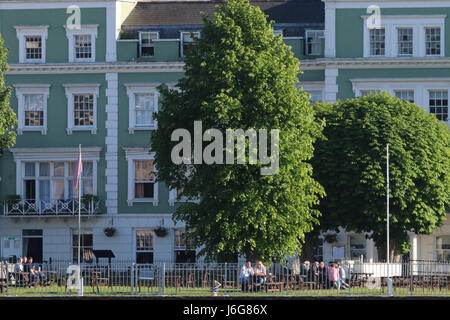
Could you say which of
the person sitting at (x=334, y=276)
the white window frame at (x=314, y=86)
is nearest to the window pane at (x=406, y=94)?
the white window frame at (x=314, y=86)

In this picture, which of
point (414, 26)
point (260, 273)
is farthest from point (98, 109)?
point (260, 273)

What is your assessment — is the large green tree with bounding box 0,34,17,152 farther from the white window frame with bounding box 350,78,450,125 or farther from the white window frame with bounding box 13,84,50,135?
the white window frame with bounding box 350,78,450,125

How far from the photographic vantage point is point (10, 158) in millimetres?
77312

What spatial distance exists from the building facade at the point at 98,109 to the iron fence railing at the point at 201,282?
20.7 meters

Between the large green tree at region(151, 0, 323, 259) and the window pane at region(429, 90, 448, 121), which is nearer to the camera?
the large green tree at region(151, 0, 323, 259)

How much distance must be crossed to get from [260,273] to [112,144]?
24200mm

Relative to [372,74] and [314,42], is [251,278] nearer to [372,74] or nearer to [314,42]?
[372,74]

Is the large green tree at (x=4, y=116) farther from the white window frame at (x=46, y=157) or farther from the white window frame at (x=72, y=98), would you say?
the white window frame at (x=72, y=98)

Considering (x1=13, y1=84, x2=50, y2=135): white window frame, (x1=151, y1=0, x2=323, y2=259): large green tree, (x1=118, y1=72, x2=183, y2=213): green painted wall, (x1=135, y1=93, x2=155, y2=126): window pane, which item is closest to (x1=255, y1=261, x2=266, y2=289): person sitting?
(x1=151, y1=0, x2=323, y2=259): large green tree

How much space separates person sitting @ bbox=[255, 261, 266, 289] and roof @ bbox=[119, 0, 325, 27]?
2397 centimetres

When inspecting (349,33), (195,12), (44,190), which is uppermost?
(195,12)

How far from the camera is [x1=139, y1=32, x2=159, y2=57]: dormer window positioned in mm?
77562

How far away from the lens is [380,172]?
64.4 m
